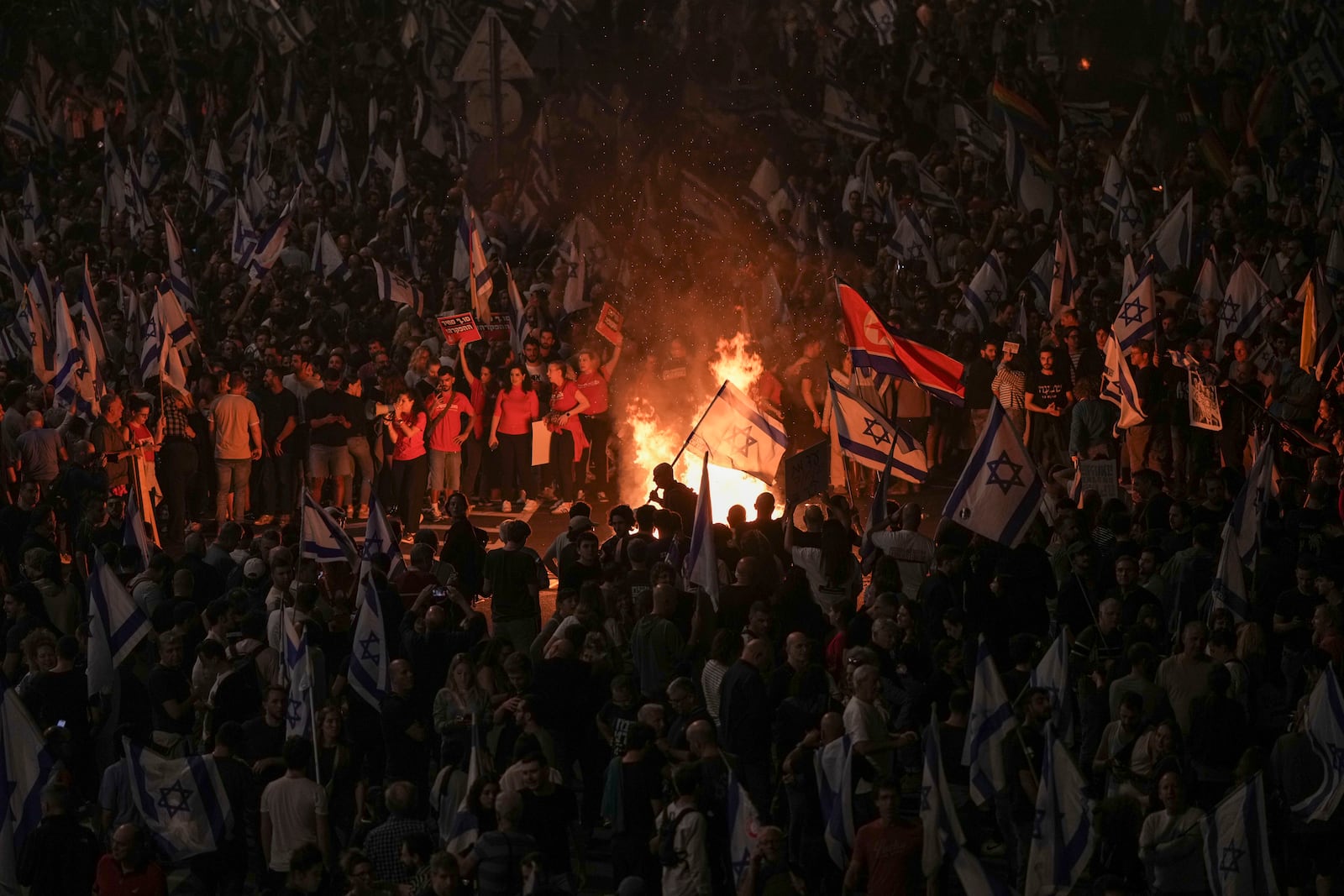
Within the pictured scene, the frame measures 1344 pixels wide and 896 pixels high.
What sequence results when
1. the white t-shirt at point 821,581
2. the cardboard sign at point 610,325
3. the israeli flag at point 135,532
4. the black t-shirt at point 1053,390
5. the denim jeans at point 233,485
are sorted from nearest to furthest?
A: the white t-shirt at point 821,581 → the israeli flag at point 135,532 → the denim jeans at point 233,485 → the black t-shirt at point 1053,390 → the cardboard sign at point 610,325

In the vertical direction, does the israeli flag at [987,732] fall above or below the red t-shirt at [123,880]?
above

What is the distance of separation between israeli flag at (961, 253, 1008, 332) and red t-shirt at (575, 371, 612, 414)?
4641 millimetres

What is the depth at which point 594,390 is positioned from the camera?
931 inches

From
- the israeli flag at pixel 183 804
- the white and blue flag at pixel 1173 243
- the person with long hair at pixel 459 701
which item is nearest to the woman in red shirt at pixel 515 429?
the white and blue flag at pixel 1173 243

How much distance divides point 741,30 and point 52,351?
621 inches

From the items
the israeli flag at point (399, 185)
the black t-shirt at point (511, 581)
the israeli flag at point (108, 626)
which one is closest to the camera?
the israeli flag at point (108, 626)

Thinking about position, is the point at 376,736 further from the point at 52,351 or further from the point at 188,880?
the point at 52,351

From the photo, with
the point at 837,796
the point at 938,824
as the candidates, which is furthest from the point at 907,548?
the point at 938,824

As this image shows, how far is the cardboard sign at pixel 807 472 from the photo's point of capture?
1670 centimetres

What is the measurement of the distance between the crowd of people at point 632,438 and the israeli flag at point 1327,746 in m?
0.08

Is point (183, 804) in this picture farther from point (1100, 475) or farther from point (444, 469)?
point (444, 469)

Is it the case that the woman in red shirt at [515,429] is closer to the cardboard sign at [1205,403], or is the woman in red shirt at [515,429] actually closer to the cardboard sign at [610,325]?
the cardboard sign at [610,325]

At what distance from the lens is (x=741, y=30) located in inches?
1455

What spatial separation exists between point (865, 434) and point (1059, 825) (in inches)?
279
